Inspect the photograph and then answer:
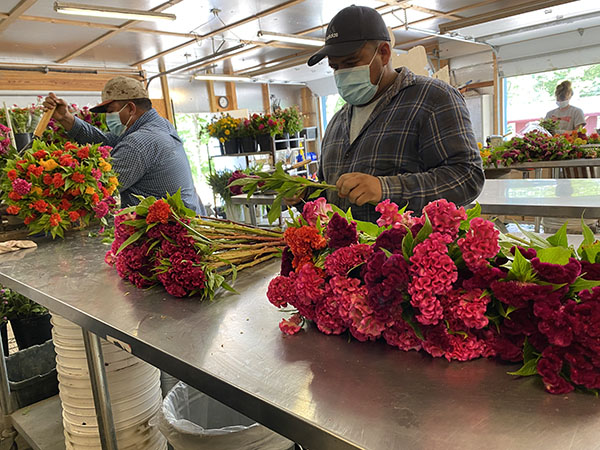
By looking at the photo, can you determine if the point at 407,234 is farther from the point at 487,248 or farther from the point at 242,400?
the point at 242,400

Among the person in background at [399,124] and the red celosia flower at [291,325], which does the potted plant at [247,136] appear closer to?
the person in background at [399,124]

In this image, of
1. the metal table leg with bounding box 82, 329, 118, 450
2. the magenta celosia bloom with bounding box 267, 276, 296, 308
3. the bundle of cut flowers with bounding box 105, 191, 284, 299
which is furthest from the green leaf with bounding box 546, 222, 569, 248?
the metal table leg with bounding box 82, 329, 118, 450

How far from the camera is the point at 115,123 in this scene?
2.77 metres

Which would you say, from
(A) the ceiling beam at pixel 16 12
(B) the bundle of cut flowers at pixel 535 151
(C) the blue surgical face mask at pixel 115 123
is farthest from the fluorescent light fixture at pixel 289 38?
(C) the blue surgical face mask at pixel 115 123

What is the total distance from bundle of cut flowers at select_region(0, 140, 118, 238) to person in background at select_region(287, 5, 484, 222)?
4.04 feet

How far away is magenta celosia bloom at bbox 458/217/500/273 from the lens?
0.73 metres

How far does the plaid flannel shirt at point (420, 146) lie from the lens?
1497 millimetres

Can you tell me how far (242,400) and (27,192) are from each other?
1.81 metres

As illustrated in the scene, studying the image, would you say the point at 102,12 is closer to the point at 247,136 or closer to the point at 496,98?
the point at 247,136

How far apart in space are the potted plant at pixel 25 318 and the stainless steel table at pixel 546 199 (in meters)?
2.59

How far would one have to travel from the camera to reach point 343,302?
0.84 metres

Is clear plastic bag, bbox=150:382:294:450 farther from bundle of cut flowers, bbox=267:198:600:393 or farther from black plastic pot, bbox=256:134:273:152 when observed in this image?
black plastic pot, bbox=256:134:273:152

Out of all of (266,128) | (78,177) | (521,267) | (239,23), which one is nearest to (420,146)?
(521,267)

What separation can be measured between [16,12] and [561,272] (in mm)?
7277
